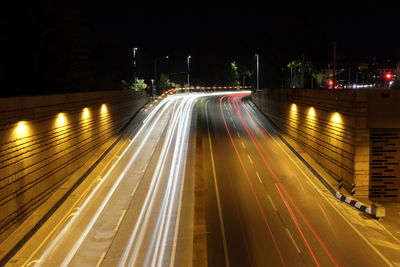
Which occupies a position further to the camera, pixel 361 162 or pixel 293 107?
pixel 293 107

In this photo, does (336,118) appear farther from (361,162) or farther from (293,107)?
(293,107)

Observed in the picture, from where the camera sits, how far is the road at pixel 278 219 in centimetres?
1666

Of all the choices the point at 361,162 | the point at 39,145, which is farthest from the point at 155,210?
the point at 361,162

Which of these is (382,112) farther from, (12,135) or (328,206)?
(12,135)

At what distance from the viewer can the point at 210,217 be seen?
21.0 meters

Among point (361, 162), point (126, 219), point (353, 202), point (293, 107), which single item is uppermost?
point (293, 107)

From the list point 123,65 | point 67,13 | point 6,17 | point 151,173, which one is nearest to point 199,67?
point 123,65

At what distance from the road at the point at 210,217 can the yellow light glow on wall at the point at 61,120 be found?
3.99 metres

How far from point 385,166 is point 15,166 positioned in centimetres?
2076

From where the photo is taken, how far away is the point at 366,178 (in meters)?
24.7

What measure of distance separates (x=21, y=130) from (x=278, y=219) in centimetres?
1320

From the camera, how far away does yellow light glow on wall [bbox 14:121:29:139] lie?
18.8m

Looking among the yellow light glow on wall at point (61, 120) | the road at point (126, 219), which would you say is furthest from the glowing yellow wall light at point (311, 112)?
the yellow light glow on wall at point (61, 120)

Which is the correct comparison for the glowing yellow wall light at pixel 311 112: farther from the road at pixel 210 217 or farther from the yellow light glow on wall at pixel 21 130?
the yellow light glow on wall at pixel 21 130
